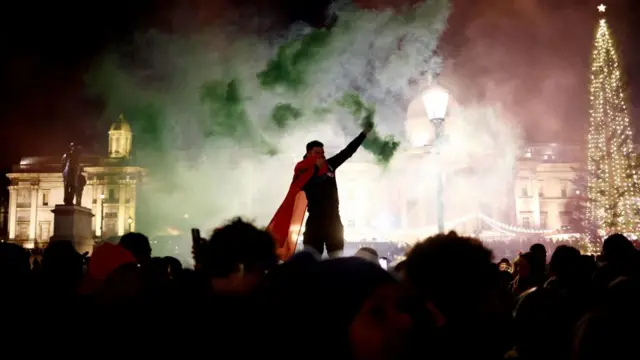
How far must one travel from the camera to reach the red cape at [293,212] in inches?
292

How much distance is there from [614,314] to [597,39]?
42585mm

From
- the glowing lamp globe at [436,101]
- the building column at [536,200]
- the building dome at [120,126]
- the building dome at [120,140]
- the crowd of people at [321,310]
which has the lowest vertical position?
the crowd of people at [321,310]

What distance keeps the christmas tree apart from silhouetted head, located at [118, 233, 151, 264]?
39.3 m

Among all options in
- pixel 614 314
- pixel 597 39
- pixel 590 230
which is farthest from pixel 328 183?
pixel 590 230

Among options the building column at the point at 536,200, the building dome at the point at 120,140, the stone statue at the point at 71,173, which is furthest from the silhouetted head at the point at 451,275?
the building column at the point at 536,200

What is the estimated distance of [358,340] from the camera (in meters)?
2.14

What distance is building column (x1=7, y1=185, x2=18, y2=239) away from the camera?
87.2m

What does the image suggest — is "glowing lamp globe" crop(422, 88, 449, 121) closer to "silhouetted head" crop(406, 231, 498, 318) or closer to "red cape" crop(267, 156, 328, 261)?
"red cape" crop(267, 156, 328, 261)

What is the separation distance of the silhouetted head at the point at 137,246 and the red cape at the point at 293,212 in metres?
1.41

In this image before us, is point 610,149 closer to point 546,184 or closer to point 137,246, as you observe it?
point 137,246

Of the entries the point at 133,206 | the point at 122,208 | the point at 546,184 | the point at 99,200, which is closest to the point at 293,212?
the point at 133,206

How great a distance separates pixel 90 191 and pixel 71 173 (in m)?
52.0

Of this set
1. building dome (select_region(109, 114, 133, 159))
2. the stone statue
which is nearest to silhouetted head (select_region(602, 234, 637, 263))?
the stone statue

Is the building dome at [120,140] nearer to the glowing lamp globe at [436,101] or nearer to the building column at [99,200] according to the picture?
the building column at [99,200]
